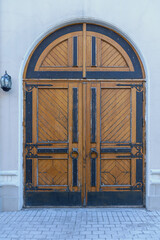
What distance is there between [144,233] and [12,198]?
8.46ft

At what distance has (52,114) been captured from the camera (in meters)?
4.41

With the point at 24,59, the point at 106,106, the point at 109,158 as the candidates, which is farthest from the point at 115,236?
the point at 24,59

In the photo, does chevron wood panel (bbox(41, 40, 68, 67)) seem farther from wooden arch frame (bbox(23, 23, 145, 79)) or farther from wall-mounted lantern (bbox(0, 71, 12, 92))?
wall-mounted lantern (bbox(0, 71, 12, 92))

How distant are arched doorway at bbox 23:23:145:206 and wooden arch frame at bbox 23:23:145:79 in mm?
21

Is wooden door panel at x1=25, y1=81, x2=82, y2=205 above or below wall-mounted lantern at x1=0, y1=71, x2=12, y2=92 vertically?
below

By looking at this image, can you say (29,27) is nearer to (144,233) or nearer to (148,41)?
(148,41)

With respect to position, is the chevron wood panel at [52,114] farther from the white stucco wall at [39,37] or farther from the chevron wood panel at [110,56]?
the chevron wood panel at [110,56]

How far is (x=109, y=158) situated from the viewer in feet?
14.4

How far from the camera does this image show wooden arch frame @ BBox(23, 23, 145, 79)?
173 inches

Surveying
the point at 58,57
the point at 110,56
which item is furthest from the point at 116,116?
the point at 58,57

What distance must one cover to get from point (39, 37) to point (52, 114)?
1.59 m

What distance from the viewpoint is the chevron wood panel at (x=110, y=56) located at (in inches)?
175

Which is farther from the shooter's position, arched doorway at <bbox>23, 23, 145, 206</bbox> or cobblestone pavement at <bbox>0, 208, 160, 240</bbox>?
arched doorway at <bbox>23, 23, 145, 206</bbox>

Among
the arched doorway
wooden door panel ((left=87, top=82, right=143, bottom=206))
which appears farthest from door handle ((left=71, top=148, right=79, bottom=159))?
wooden door panel ((left=87, top=82, right=143, bottom=206))
